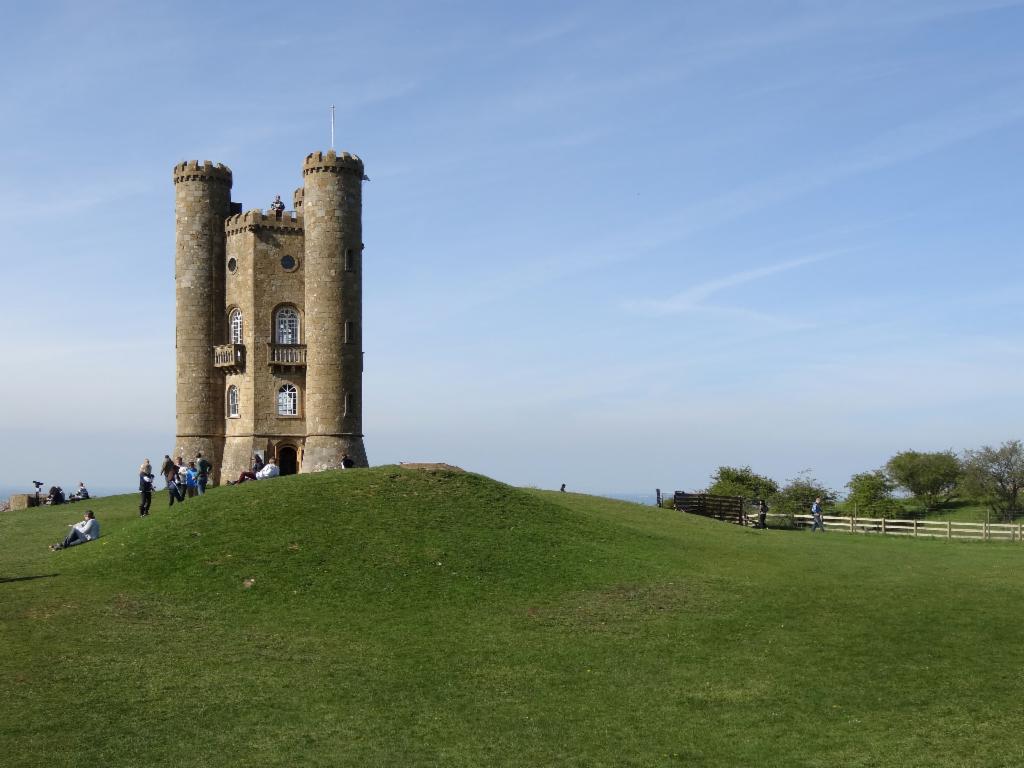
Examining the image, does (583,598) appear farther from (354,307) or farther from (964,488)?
(964,488)

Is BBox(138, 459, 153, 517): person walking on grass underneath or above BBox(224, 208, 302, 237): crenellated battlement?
underneath

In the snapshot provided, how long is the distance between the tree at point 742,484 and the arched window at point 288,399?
126 feet

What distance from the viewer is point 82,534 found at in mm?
36281

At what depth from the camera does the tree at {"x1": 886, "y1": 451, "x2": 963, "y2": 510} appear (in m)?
103

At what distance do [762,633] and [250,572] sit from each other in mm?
14727

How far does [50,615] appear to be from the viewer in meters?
25.6

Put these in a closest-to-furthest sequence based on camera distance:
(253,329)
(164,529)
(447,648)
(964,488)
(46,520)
→ (447,648), (164,529), (46,520), (253,329), (964,488)

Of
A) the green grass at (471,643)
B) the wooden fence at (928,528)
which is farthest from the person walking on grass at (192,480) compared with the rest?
the wooden fence at (928,528)

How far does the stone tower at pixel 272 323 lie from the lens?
2432 inches

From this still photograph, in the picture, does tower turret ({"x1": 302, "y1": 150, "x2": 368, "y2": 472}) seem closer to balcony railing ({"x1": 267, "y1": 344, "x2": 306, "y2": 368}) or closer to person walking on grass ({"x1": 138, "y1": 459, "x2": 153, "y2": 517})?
balcony railing ({"x1": 267, "y1": 344, "x2": 306, "y2": 368})

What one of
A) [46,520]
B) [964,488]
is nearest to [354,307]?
[46,520]

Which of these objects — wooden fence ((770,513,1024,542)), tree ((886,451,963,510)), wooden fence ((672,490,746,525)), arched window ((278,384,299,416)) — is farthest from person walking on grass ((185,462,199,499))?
tree ((886,451,963,510))

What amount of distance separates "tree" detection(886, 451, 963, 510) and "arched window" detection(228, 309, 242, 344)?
70.6m

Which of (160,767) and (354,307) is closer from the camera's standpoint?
(160,767)
